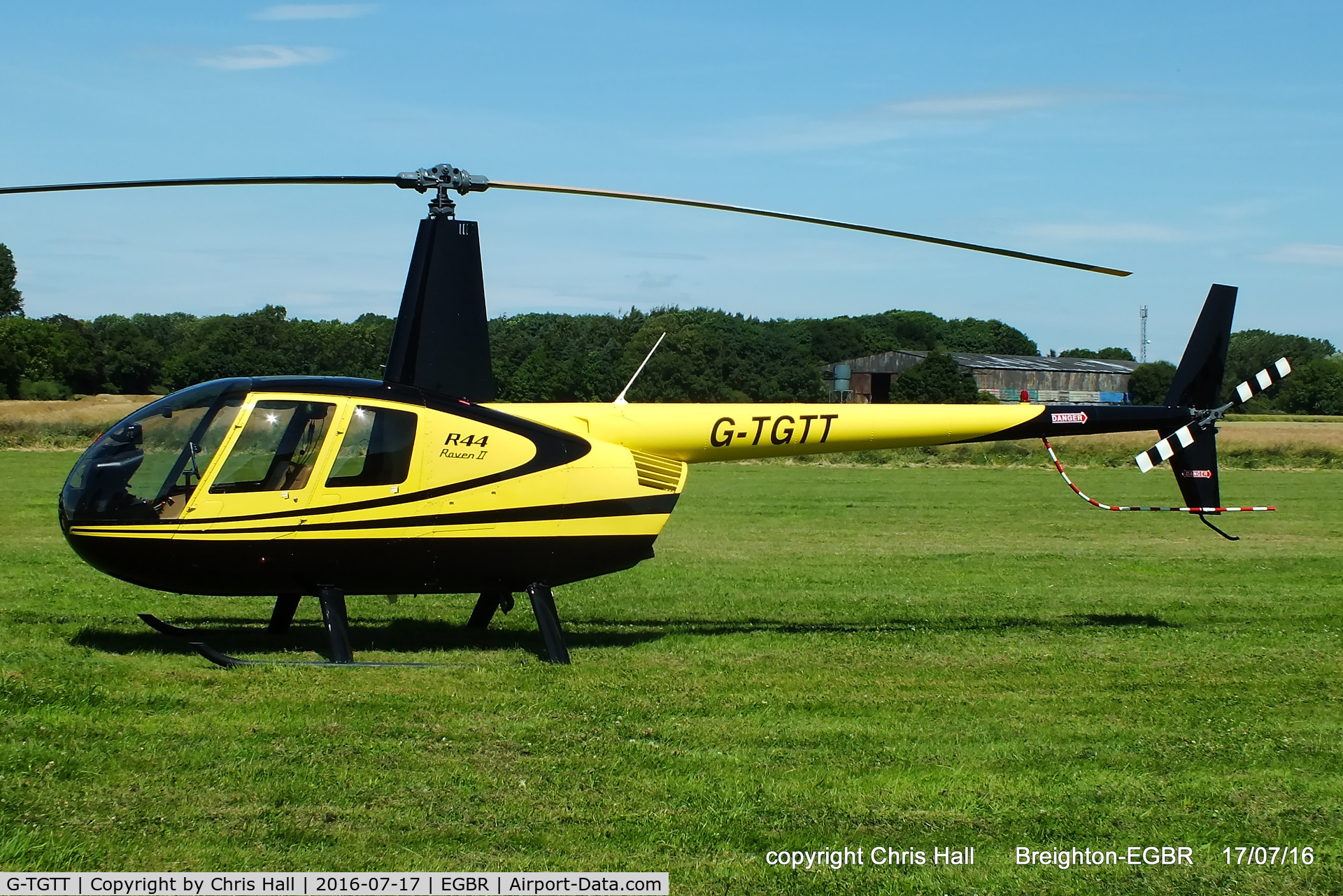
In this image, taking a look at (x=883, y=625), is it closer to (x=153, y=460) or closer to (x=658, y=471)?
(x=658, y=471)

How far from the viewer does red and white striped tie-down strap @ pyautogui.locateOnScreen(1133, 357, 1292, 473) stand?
11570mm

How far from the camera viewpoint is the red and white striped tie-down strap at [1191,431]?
11.6 metres

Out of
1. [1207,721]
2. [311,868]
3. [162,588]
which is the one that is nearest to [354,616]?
[162,588]

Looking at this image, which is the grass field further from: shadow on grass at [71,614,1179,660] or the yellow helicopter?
the yellow helicopter

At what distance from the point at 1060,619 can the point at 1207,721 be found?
14.7 ft

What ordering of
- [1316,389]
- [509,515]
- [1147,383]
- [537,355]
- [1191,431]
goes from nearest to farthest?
1. [509,515]
2. [1191,431]
3. [537,355]
4. [1147,383]
5. [1316,389]

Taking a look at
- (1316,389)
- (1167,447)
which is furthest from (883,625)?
(1316,389)

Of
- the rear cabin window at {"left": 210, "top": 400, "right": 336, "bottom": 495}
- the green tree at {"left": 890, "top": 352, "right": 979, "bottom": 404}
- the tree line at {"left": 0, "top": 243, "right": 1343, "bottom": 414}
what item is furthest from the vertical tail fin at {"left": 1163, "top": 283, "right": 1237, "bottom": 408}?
the green tree at {"left": 890, "top": 352, "right": 979, "bottom": 404}

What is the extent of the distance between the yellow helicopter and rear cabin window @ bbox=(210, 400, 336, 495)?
1cm

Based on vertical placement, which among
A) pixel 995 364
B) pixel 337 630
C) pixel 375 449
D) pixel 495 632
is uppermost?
pixel 995 364

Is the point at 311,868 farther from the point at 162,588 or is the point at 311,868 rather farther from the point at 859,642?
the point at 859,642

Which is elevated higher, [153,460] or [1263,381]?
[1263,381]
